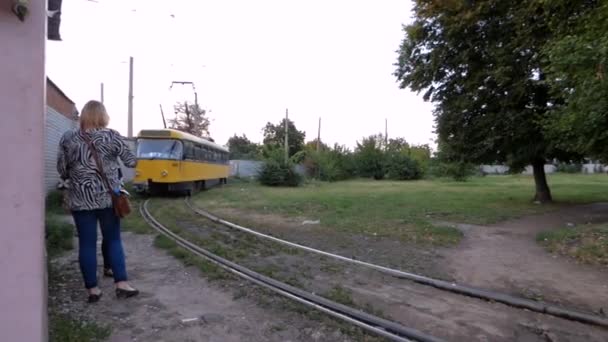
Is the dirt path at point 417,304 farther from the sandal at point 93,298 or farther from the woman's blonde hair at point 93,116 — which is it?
the woman's blonde hair at point 93,116

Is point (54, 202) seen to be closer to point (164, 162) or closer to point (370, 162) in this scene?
point (164, 162)

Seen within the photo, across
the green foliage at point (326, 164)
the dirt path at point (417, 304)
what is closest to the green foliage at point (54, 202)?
the dirt path at point (417, 304)

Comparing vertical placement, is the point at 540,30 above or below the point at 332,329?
above

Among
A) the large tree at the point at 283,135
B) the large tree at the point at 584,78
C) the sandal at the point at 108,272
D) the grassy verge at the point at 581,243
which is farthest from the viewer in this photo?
the large tree at the point at 283,135

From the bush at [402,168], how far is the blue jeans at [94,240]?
140 ft

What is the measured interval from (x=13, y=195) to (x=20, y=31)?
0.95 m

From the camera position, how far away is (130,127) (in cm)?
2492

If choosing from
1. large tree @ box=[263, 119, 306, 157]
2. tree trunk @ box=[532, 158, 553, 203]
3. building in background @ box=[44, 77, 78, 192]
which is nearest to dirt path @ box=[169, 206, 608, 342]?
building in background @ box=[44, 77, 78, 192]

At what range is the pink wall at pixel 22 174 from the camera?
2529 millimetres

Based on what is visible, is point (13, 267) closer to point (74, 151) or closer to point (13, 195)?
point (13, 195)

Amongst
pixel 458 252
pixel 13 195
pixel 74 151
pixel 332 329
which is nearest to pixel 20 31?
pixel 13 195

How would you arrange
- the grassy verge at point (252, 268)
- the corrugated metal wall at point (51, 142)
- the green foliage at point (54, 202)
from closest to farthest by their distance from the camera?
the grassy verge at point (252, 268)
the green foliage at point (54, 202)
the corrugated metal wall at point (51, 142)

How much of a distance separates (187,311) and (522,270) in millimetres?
4793

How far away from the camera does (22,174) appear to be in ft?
8.42
